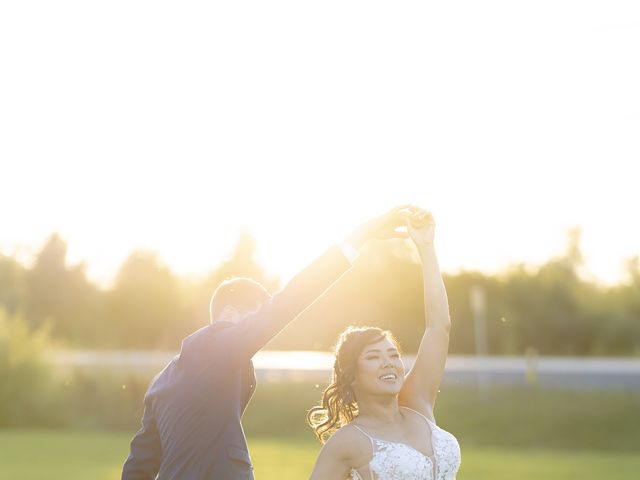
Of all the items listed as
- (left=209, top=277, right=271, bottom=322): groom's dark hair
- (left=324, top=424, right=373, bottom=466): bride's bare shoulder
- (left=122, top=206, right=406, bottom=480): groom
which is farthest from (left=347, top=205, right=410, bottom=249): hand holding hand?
(left=324, top=424, right=373, bottom=466): bride's bare shoulder

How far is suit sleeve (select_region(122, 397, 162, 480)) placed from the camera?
4660mm

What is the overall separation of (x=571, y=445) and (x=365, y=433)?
61.5ft

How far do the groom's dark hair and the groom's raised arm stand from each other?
360mm

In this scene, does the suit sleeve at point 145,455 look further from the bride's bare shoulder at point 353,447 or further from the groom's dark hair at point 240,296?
the bride's bare shoulder at point 353,447

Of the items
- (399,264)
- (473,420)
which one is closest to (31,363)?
(473,420)

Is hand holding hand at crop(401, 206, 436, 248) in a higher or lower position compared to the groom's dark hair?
higher

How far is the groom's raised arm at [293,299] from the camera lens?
377cm

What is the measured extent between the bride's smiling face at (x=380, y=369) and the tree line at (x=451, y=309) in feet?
105

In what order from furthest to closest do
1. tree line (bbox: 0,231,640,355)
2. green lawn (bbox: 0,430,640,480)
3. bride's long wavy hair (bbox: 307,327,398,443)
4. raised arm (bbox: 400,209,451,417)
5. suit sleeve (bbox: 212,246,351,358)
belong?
tree line (bbox: 0,231,640,355), green lawn (bbox: 0,430,640,480), raised arm (bbox: 400,209,451,417), bride's long wavy hair (bbox: 307,327,398,443), suit sleeve (bbox: 212,246,351,358)

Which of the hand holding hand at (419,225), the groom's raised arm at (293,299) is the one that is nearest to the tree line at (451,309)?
the hand holding hand at (419,225)

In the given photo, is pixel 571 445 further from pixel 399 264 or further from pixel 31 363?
pixel 399 264

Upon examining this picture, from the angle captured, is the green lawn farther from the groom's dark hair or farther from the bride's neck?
the groom's dark hair

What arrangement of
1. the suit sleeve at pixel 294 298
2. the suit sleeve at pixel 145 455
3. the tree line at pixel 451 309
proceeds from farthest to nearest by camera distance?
the tree line at pixel 451 309 < the suit sleeve at pixel 145 455 < the suit sleeve at pixel 294 298

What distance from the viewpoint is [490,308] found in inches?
1674
